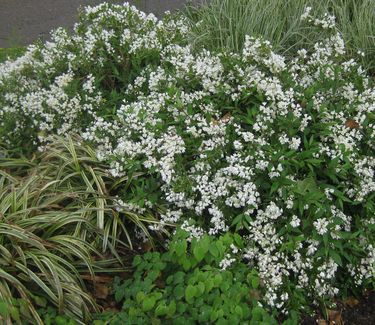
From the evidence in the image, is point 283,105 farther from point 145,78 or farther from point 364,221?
point 145,78

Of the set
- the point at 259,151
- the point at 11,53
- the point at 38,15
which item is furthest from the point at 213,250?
the point at 38,15

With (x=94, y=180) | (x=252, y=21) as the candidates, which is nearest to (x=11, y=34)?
(x=252, y=21)

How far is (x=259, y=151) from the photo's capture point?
10.5 feet

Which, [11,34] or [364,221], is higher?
[11,34]

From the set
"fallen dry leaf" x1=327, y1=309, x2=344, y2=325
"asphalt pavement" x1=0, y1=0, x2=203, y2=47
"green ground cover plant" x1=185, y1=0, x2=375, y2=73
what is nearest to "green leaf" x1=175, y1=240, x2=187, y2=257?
"fallen dry leaf" x1=327, y1=309, x2=344, y2=325

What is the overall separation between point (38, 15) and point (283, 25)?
4.20 m

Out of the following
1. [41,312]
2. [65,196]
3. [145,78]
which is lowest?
[41,312]

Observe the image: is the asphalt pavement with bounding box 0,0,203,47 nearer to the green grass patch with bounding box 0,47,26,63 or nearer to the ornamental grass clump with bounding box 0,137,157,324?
the green grass patch with bounding box 0,47,26,63

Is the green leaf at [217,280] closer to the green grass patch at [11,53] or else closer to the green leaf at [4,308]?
the green leaf at [4,308]

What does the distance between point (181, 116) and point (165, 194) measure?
1.62ft

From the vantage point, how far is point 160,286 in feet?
9.79

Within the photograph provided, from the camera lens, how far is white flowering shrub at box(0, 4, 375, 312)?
3.16 meters

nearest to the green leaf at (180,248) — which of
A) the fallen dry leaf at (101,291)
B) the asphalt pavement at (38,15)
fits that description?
the fallen dry leaf at (101,291)

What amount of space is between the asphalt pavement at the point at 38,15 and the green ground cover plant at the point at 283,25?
2343mm
